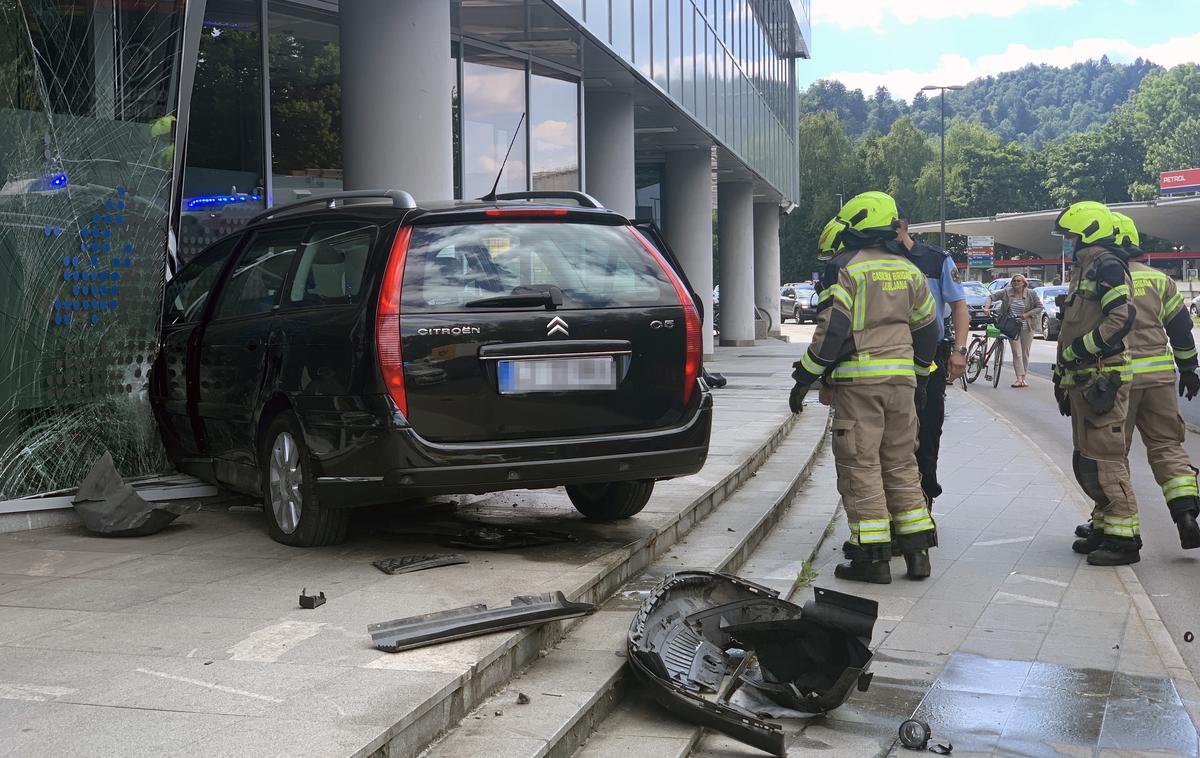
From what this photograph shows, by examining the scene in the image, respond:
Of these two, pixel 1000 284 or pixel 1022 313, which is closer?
pixel 1022 313

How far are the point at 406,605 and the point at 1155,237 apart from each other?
368ft

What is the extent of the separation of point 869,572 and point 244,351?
11.2ft

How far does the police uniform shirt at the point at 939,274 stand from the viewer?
7320mm

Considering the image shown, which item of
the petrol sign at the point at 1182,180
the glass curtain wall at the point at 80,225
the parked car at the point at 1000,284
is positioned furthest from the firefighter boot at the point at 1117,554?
the petrol sign at the point at 1182,180

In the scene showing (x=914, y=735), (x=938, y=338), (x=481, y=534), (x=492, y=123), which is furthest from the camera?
(x=492, y=123)

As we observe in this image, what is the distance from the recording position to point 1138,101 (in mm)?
142750

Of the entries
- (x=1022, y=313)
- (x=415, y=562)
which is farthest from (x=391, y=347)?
(x=1022, y=313)

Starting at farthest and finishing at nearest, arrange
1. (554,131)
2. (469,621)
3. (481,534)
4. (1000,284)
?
(1000,284) → (554,131) → (481,534) → (469,621)

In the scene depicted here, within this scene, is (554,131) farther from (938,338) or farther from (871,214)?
(871,214)

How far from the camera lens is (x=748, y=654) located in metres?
Result: 4.97

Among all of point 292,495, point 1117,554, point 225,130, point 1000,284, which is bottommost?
point 1000,284

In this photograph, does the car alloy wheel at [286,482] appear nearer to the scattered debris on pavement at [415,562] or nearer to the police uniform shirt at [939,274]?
the scattered debris on pavement at [415,562]

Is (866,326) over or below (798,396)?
over

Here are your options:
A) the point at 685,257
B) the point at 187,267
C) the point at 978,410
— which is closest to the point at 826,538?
the point at 187,267
